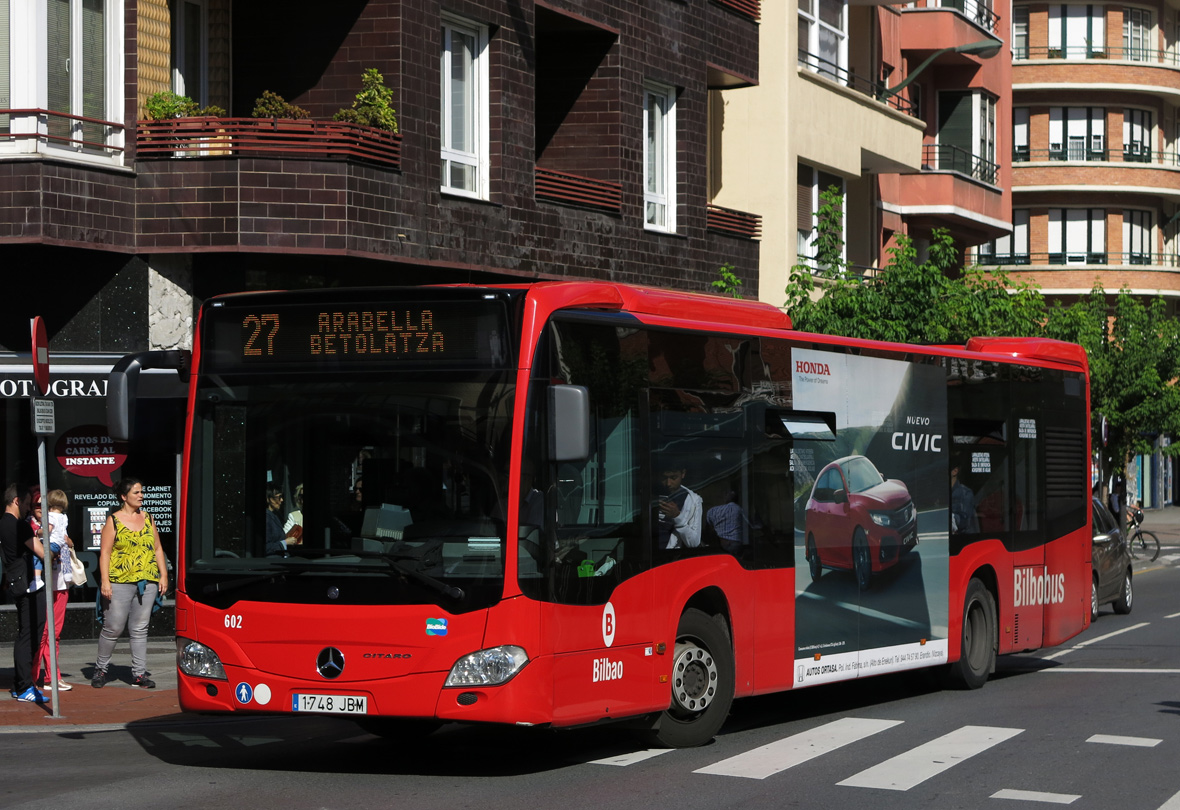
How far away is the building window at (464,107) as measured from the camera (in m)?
19.9

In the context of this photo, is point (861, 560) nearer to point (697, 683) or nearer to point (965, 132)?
point (697, 683)

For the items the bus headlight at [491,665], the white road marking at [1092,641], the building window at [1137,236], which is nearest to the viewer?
the bus headlight at [491,665]

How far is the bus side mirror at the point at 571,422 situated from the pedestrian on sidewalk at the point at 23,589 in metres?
6.08

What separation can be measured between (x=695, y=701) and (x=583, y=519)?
1.82 meters

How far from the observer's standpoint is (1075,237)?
196 ft

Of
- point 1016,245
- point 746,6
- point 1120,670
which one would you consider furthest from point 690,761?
point 1016,245

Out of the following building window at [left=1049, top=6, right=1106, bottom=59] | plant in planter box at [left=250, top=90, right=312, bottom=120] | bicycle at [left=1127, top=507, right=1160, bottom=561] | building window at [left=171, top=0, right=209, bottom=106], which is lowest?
bicycle at [left=1127, top=507, right=1160, bottom=561]

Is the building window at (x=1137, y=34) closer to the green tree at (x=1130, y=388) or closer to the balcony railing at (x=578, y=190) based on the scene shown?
the green tree at (x=1130, y=388)

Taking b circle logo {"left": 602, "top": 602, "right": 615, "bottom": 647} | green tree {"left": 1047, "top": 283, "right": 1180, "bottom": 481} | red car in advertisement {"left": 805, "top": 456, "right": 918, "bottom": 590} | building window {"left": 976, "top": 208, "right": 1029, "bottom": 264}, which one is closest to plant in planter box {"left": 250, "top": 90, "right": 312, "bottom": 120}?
red car in advertisement {"left": 805, "top": 456, "right": 918, "bottom": 590}

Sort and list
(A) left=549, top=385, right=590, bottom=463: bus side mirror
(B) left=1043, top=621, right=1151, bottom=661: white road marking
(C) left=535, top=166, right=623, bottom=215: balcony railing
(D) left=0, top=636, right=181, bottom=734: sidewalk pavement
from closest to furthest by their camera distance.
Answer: (A) left=549, top=385, right=590, bottom=463: bus side mirror
(D) left=0, top=636, right=181, bottom=734: sidewalk pavement
(B) left=1043, top=621, right=1151, bottom=661: white road marking
(C) left=535, top=166, right=623, bottom=215: balcony railing

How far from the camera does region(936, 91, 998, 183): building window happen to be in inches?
1551

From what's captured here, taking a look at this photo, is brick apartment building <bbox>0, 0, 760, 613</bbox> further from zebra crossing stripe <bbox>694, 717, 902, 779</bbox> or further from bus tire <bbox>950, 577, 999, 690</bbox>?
zebra crossing stripe <bbox>694, 717, 902, 779</bbox>

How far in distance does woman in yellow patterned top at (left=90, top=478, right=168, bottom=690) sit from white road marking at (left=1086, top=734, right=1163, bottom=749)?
7.62 m

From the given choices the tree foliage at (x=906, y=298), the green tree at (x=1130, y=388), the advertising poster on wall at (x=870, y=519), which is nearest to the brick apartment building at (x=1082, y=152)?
the green tree at (x=1130, y=388)
